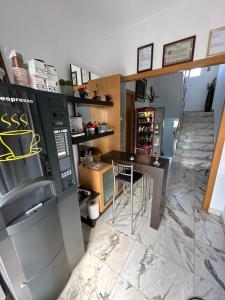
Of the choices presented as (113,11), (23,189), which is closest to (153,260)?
(23,189)

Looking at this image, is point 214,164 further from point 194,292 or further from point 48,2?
point 48,2

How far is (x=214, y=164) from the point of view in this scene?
179cm

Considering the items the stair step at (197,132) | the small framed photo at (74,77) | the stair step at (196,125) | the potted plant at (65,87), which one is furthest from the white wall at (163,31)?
the stair step at (196,125)

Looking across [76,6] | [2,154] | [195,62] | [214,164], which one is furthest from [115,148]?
[76,6]

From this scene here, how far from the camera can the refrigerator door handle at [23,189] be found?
692mm

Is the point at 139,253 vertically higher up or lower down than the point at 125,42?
lower down

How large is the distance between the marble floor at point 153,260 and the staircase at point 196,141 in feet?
7.17

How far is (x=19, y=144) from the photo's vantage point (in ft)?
2.36

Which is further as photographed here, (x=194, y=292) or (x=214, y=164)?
(x=214, y=164)

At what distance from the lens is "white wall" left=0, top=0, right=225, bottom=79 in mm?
1202

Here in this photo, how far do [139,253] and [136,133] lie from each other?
3552 millimetres

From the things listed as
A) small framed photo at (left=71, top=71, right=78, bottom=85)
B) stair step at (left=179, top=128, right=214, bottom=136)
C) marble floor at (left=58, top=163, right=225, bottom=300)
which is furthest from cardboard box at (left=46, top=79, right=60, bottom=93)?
stair step at (left=179, top=128, right=214, bottom=136)

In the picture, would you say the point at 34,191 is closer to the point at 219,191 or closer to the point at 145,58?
the point at 145,58

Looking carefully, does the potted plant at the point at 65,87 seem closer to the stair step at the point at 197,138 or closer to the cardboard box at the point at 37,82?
the cardboard box at the point at 37,82
